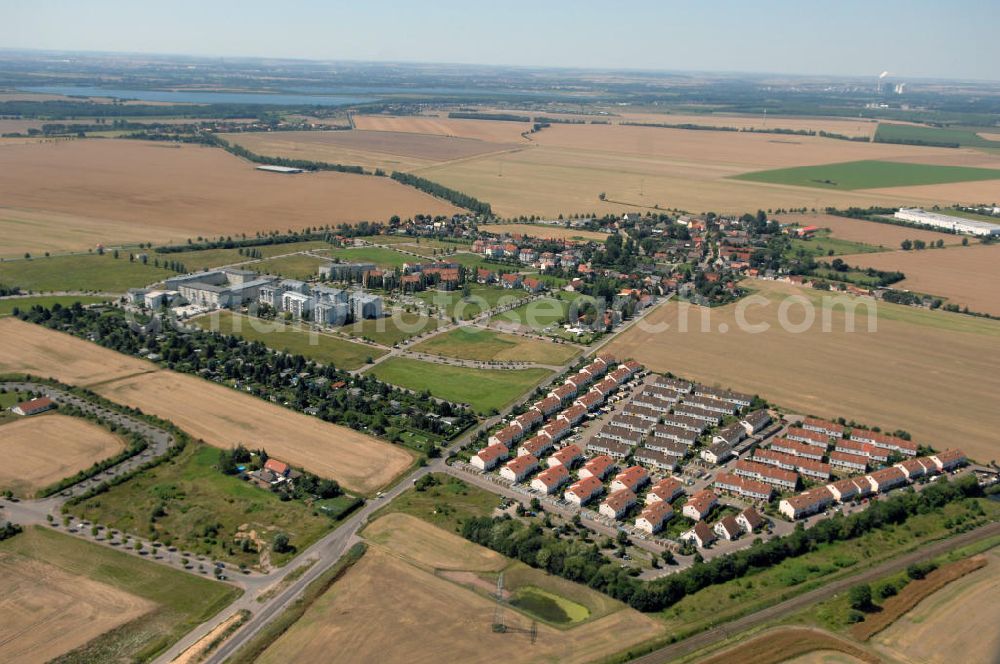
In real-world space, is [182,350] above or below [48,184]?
below

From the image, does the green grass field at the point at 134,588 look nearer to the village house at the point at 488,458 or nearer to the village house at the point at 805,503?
the village house at the point at 488,458

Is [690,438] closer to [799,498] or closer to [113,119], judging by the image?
[799,498]

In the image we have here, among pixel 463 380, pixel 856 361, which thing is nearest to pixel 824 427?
pixel 856 361

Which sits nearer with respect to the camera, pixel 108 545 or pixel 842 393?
Result: pixel 108 545

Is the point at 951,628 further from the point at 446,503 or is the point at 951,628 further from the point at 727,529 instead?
the point at 446,503

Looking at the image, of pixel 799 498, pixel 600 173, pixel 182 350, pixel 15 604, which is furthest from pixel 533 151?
pixel 15 604

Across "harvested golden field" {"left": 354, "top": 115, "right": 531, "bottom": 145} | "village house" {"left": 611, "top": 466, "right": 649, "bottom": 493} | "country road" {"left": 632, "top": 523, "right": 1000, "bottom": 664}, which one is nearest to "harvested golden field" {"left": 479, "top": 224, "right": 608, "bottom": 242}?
"village house" {"left": 611, "top": 466, "right": 649, "bottom": 493}

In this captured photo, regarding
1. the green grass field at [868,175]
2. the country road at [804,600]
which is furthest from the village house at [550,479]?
the green grass field at [868,175]
